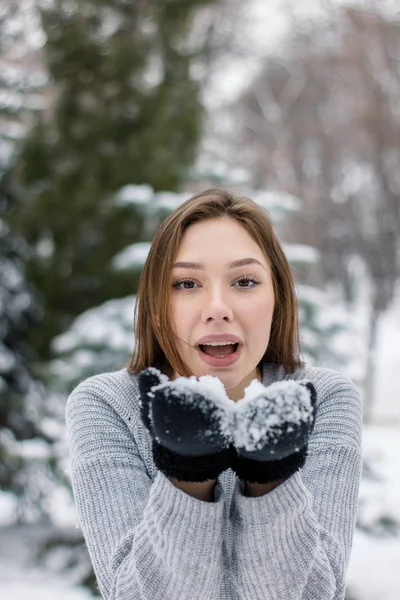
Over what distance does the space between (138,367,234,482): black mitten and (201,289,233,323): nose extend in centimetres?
27

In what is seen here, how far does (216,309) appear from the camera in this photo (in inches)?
45.6

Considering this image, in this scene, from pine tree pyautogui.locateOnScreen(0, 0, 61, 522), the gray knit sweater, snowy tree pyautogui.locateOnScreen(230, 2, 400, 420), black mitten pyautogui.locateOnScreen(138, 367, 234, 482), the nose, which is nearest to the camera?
black mitten pyautogui.locateOnScreen(138, 367, 234, 482)

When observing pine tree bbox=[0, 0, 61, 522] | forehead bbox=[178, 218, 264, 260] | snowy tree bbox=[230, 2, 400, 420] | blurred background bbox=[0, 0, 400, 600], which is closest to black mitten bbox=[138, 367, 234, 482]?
forehead bbox=[178, 218, 264, 260]

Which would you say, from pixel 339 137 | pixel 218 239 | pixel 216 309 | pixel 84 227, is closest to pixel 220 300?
pixel 216 309

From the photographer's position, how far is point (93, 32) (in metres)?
4.27

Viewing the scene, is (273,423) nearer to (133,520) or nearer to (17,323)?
(133,520)

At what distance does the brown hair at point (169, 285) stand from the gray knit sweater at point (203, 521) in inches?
5.3

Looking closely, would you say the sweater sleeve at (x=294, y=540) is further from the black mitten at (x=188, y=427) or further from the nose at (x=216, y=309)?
the nose at (x=216, y=309)

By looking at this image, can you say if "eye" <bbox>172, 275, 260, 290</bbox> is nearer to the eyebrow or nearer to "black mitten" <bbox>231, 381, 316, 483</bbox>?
the eyebrow

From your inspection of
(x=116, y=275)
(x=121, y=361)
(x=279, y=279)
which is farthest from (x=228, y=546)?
(x=116, y=275)

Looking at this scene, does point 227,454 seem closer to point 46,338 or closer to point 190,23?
point 46,338

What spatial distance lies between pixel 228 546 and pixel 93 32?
3.87 metres

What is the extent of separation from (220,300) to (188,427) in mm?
337

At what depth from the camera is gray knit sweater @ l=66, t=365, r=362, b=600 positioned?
3.19 feet
